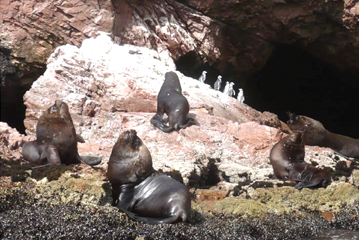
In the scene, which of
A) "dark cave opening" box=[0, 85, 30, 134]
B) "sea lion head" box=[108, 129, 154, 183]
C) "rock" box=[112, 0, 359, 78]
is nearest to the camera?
"sea lion head" box=[108, 129, 154, 183]

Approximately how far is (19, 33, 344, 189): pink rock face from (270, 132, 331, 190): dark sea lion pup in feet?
0.70

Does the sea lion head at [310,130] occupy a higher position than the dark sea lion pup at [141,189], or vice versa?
the sea lion head at [310,130]

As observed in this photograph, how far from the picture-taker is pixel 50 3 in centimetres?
1426

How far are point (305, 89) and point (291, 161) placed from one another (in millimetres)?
11217

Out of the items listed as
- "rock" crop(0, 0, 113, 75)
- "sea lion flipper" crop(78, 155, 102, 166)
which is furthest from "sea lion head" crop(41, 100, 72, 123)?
"rock" crop(0, 0, 113, 75)

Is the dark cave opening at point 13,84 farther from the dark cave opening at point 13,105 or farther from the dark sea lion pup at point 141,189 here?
the dark sea lion pup at point 141,189

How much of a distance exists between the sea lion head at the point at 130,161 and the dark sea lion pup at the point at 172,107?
314 centimetres

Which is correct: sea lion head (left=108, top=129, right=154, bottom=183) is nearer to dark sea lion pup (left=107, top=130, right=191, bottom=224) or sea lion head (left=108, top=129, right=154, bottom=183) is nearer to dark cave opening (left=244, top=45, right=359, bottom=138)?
dark sea lion pup (left=107, top=130, right=191, bottom=224)

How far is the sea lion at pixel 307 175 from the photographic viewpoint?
26.4 feet

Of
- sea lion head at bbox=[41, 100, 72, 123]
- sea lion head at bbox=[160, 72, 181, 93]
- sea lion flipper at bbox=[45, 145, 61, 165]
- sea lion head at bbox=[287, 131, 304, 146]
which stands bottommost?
sea lion flipper at bbox=[45, 145, 61, 165]

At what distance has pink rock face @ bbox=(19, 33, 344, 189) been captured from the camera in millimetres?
8883

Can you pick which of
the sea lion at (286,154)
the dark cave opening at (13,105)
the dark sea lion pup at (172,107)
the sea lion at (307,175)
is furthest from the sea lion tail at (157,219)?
the dark cave opening at (13,105)

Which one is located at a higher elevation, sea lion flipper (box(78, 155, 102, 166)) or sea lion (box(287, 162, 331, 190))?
sea lion (box(287, 162, 331, 190))

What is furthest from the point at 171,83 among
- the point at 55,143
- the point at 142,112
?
the point at 55,143
